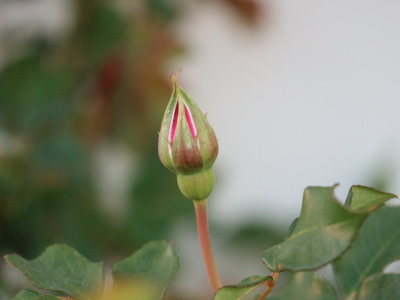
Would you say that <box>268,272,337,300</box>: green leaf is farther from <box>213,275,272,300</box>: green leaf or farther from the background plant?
the background plant

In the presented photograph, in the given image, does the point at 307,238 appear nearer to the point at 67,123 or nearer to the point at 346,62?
the point at 67,123

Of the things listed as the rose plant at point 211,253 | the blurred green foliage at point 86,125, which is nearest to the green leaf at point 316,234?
the rose plant at point 211,253

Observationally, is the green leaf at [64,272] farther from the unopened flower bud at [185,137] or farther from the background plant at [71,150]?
the background plant at [71,150]

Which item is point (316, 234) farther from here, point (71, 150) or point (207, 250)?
point (71, 150)

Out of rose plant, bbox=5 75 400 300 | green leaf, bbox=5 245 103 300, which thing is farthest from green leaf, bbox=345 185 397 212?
green leaf, bbox=5 245 103 300

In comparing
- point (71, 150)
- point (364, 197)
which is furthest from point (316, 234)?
point (71, 150)

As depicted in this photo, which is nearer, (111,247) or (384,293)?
(384,293)

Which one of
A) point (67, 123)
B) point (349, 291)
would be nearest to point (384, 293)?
point (349, 291)
